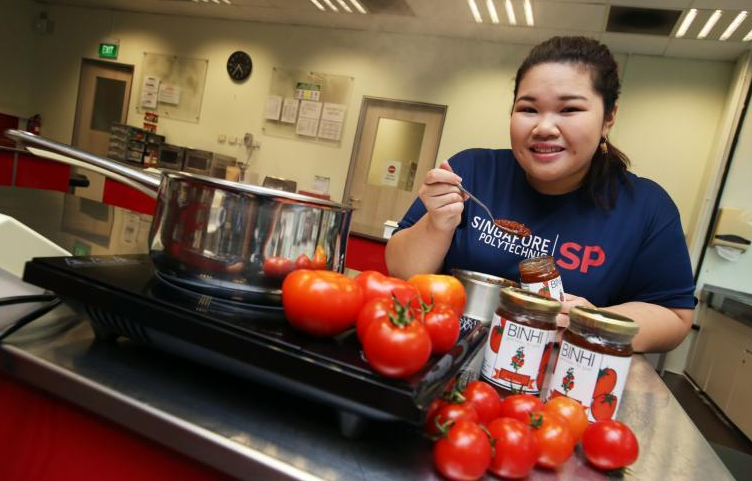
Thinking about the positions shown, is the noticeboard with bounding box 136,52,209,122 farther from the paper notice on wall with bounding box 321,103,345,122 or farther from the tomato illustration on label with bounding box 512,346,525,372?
the tomato illustration on label with bounding box 512,346,525,372

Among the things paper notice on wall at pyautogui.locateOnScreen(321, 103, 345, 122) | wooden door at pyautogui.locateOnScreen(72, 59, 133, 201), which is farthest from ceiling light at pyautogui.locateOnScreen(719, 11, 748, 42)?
wooden door at pyautogui.locateOnScreen(72, 59, 133, 201)

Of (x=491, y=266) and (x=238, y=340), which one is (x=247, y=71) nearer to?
(x=491, y=266)

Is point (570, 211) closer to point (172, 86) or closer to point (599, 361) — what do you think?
point (599, 361)

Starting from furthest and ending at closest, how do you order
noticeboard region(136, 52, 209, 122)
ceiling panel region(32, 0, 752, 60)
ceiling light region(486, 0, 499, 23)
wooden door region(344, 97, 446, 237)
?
noticeboard region(136, 52, 209, 122), wooden door region(344, 97, 446, 237), ceiling light region(486, 0, 499, 23), ceiling panel region(32, 0, 752, 60)

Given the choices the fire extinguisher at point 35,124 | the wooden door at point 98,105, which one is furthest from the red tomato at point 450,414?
the fire extinguisher at point 35,124

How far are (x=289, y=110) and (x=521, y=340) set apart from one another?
5.34m

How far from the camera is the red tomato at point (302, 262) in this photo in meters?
0.57

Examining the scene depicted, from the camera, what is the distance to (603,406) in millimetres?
562

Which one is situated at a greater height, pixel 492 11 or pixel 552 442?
pixel 492 11

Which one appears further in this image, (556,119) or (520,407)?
(556,119)

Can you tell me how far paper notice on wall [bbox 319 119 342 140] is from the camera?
529 cm

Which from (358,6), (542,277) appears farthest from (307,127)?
(542,277)

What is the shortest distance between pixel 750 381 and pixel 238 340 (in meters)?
3.40

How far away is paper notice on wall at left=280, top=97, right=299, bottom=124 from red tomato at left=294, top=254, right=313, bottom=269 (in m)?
5.19
